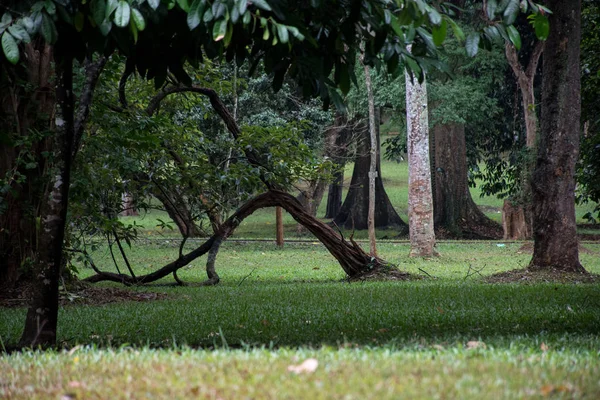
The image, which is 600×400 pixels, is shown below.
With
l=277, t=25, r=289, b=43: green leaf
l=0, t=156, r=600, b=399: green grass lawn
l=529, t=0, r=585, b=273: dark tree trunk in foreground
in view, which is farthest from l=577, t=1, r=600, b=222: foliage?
l=277, t=25, r=289, b=43: green leaf

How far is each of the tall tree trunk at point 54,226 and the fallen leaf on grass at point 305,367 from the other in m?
3.01

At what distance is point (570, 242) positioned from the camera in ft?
43.0

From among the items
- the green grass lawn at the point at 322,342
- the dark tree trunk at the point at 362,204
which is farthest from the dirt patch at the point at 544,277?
the dark tree trunk at the point at 362,204

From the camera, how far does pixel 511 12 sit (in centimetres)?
514

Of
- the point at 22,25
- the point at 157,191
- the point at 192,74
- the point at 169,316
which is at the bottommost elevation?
the point at 169,316

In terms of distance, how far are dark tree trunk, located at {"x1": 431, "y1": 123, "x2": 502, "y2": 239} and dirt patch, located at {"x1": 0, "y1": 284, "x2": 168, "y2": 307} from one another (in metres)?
21.0

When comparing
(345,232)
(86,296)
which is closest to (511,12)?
(86,296)

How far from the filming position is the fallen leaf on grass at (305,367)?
13.5 ft

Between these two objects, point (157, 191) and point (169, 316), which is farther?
point (157, 191)

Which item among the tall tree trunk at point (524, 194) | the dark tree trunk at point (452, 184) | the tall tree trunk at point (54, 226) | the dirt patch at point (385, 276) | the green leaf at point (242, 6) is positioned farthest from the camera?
the dark tree trunk at point (452, 184)

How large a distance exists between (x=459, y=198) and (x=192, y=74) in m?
19.7

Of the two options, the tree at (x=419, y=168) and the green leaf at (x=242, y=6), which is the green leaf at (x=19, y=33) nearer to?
the green leaf at (x=242, y=6)

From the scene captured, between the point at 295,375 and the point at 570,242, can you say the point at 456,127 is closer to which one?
the point at 570,242

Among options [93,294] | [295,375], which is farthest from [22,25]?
[93,294]
